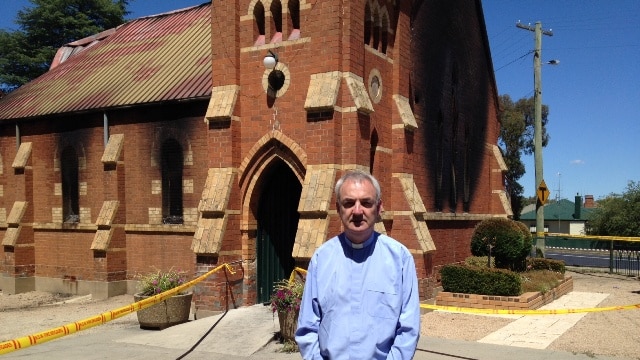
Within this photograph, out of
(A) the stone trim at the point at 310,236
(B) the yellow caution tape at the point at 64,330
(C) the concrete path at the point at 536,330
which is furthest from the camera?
(A) the stone trim at the point at 310,236

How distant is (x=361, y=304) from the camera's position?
3338mm

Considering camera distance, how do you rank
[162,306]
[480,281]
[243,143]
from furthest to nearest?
[480,281] → [243,143] → [162,306]

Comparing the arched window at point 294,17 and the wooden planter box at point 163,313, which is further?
the arched window at point 294,17

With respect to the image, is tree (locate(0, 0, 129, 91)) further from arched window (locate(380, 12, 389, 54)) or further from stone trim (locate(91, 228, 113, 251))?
arched window (locate(380, 12, 389, 54))

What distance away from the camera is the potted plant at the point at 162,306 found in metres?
→ 10.9

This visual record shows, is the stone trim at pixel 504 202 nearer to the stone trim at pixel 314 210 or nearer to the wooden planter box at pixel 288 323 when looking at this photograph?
the stone trim at pixel 314 210

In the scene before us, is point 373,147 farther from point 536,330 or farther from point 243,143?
point 536,330

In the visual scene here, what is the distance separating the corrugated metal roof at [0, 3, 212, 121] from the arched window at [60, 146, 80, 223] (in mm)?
1500

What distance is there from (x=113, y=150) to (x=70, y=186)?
2928mm

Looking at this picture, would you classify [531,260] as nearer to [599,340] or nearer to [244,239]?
[599,340]

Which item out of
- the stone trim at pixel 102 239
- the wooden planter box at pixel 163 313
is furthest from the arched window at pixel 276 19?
the stone trim at pixel 102 239

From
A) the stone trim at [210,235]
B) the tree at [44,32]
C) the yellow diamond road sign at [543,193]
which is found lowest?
the stone trim at [210,235]

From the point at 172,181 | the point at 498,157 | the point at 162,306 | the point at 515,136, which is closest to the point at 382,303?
the point at 162,306

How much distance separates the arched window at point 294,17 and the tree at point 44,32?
98.0 feet
